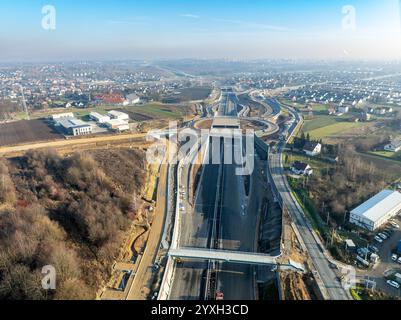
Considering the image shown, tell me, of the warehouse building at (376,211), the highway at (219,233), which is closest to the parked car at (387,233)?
the warehouse building at (376,211)

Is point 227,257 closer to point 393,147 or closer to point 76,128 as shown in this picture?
point 393,147

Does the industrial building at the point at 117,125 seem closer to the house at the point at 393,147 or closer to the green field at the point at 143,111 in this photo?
the green field at the point at 143,111

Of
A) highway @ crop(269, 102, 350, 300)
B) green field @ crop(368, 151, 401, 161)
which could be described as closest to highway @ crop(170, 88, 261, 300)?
highway @ crop(269, 102, 350, 300)

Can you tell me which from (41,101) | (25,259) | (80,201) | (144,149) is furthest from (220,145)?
(41,101)

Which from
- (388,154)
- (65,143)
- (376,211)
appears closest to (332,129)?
(388,154)

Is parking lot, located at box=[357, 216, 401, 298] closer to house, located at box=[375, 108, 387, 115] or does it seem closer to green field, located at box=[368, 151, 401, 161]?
green field, located at box=[368, 151, 401, 161]

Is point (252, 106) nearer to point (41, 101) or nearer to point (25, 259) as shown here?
point (41, 101)
